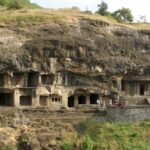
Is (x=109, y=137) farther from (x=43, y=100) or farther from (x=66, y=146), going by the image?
(x=43, y=100)

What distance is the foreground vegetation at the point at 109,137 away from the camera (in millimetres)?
39469

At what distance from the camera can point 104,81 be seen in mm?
48281

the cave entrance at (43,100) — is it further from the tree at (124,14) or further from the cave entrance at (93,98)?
the tree at (124,14)

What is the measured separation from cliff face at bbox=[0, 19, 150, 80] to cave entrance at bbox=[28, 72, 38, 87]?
90 centimetres

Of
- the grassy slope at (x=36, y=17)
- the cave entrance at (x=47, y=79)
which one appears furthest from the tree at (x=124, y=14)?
the cave entrance at (x=47, y=79)

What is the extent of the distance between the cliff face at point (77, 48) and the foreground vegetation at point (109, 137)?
21.6 ft

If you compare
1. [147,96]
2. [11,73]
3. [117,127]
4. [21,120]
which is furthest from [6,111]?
[147,96]

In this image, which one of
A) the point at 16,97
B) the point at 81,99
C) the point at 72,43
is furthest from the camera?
the point at 81,99

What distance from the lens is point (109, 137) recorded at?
133 feet

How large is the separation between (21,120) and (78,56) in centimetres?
845

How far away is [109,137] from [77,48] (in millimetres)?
9019

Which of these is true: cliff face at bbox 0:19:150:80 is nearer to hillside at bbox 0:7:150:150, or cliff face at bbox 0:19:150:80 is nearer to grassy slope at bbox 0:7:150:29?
hillside at bbox 0:7:150:150

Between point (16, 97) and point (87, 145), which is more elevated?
point (16, 97)

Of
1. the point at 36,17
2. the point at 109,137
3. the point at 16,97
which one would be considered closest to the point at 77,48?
the point at 36,17
